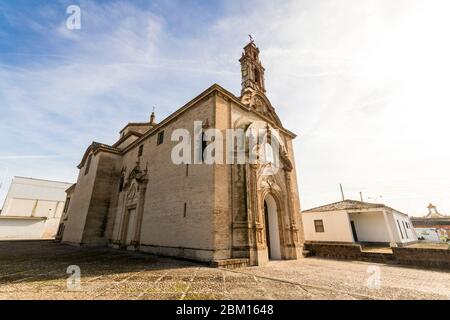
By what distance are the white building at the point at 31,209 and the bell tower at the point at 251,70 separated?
42232 mm

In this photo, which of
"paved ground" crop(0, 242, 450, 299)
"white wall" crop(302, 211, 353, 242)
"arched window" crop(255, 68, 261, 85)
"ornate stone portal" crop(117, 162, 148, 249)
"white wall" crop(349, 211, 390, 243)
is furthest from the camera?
"white wall" crop(349, 211, 390, 243)

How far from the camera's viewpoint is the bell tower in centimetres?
1403

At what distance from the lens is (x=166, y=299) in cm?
381

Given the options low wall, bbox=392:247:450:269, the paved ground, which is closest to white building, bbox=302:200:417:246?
low wall, bbox=392:247:450:269

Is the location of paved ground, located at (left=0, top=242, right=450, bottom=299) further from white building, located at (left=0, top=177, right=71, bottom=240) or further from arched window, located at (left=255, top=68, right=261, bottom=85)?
white building, located at (left=0, top=177, right=71, bottom=240)

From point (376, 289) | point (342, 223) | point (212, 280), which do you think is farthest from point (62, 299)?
point (342, 223)

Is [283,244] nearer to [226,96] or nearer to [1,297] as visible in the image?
[226,96]

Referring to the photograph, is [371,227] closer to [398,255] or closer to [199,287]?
[398,255]

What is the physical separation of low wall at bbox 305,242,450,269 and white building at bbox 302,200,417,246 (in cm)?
773

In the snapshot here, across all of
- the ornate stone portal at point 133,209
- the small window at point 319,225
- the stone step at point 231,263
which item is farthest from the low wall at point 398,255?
the ornate stone portal at point 133,209

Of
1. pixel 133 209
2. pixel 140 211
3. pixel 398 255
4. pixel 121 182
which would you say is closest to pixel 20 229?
pixel 121 182

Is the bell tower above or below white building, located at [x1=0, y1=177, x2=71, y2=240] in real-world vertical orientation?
above

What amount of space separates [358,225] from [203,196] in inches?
728

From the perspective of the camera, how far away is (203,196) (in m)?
9.00
